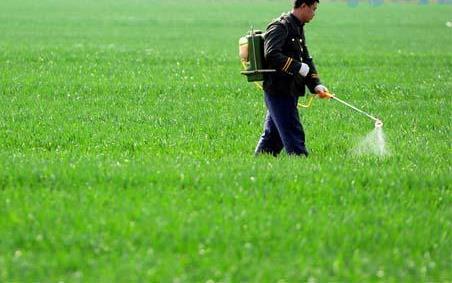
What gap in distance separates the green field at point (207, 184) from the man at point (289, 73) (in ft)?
1.06

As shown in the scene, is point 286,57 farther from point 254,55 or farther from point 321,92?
point 321,92

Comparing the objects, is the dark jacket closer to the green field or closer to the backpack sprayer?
the backpack sprayer

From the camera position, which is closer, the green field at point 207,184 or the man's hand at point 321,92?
the green field at point 207,184

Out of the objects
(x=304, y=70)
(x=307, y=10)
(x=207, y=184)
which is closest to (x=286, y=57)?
(x=304, y=70)

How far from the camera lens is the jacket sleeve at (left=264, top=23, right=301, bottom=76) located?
10.3 metres

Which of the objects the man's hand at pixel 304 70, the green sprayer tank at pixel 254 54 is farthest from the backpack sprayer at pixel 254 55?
the man's hand at pixel 304 70

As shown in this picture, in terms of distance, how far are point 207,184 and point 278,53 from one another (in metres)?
2.25

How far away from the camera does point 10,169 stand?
353 inches

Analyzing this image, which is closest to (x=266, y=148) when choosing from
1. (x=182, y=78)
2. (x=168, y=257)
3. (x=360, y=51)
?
(x=168, y=257)

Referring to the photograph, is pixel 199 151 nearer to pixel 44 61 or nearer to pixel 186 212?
pixel 186 212

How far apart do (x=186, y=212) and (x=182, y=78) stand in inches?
515

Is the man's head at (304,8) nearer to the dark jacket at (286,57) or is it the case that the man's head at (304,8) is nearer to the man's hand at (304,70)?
the dark jacket at (286,57)

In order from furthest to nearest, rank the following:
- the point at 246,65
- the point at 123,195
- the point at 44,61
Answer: the point at 44,61
the point at 246,65
the point at 123,195

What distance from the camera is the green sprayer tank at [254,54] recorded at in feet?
34.0
